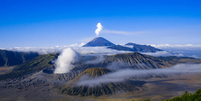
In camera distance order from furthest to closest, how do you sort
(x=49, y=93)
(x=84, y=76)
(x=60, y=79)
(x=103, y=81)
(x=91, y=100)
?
1. (x=60, y=79)
2. (x=84, y=76)
3. (x=103, y=81)
4. (x=49, y=93)
5. (x=91, y=100)

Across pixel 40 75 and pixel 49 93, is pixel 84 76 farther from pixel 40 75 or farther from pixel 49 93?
pixel 40 75

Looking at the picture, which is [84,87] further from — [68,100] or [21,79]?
[21,79]

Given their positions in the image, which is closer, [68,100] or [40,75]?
[68,100]

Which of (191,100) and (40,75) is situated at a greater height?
(191,100)

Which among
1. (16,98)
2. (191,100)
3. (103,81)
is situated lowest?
(16,98)

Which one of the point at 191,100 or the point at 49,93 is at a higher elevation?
the point at 191,100

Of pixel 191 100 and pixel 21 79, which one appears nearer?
pixel 191 100

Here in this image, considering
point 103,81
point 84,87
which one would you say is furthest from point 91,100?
point 103,81

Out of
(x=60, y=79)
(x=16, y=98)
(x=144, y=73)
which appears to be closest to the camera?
(x=16, y=98)

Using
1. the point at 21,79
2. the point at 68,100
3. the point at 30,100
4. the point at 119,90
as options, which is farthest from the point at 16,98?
the point at 119,90
